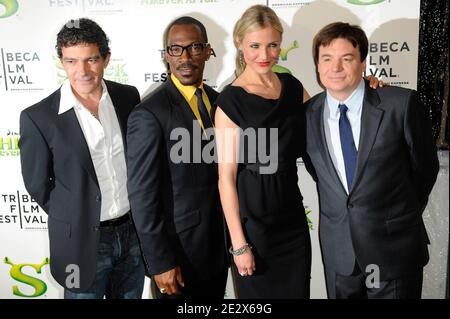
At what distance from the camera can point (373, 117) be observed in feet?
6.58

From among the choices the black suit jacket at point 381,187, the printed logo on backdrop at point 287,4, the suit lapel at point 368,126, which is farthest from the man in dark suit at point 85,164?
the suit lapel at point 368,126

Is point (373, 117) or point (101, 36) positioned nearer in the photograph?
point (373, 117)

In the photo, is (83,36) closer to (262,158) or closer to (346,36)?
(262,158)

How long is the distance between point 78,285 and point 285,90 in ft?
5.35

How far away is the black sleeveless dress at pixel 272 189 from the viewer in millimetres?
2098

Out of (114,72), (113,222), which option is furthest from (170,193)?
(114,72)

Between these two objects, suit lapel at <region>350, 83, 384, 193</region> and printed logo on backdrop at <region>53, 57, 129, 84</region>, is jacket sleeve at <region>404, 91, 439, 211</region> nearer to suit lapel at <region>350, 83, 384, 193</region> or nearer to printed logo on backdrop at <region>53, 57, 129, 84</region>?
suit lapel at <region>350, 83, 384, 193</region>

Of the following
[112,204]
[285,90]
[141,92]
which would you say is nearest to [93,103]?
[141,92]

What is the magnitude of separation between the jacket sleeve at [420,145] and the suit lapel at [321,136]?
367 millimetres

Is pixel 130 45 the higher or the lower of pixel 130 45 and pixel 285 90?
the higher

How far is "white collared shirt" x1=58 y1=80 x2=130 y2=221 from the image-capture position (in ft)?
7.55

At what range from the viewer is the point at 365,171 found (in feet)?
6.70

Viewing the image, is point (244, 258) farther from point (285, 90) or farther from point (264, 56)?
point (264, 56)

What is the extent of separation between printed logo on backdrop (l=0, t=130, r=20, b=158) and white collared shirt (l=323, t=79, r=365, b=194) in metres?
1.95
